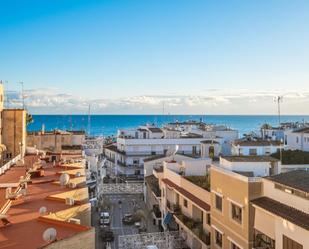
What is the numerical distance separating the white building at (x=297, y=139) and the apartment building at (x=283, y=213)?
155ft

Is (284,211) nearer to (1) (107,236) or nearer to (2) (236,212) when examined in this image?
(2) (236,212)

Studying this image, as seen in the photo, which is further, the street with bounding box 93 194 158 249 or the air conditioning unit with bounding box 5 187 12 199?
the street with bounding box 93 194 158 249

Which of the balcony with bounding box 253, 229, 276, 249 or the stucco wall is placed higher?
the stucco wall

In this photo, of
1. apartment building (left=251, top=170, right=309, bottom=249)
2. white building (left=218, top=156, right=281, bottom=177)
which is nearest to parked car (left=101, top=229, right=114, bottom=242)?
white building (left=218, top=156, right=281, bottom=177)

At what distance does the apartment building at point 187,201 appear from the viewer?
32.2m

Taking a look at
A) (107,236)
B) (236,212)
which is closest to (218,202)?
(236,212)

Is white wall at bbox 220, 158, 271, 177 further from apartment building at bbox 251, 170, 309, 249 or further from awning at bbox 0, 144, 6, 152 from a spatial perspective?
awning at bbox 0, 144, 6, 152

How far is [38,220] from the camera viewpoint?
22.0 metres

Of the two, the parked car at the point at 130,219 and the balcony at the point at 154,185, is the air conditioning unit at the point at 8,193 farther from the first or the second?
the balcony at the point at 154,185

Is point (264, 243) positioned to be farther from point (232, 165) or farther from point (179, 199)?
point (179, 199)

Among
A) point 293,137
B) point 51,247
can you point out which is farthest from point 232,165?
point 293,137

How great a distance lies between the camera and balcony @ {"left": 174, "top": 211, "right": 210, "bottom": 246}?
102ft

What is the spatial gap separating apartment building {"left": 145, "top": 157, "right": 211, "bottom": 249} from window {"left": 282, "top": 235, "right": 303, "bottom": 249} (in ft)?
35.9

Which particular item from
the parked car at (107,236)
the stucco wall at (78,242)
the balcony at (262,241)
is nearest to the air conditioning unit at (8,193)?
the stucco wall at (78,242)
